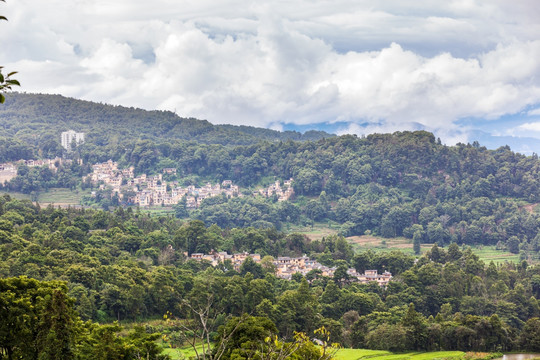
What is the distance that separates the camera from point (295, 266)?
47.8m

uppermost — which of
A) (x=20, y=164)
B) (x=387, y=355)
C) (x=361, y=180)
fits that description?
(x=20, y=164)

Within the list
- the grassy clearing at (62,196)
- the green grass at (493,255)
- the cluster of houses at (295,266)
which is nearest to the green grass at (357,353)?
the cluster of houses at (295,266)

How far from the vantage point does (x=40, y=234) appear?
38.5 meters

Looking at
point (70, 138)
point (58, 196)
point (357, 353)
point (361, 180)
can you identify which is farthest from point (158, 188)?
point (357, 353)

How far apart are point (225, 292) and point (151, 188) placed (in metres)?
58.8

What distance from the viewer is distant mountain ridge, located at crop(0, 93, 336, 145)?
114m

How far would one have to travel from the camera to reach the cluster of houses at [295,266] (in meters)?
43.2

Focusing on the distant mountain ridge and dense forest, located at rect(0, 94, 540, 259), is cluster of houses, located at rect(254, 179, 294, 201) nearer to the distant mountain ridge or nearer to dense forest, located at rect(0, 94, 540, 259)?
dense forest, located at rect(0, 94, 540, 259)

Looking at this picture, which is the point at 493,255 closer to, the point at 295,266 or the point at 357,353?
the point at 295,266

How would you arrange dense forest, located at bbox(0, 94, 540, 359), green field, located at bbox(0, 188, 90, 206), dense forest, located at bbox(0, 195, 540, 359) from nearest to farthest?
dense forest, located at bbox(0, 195, 540, 359) → dense forest, located at bbox(0, 94, 540, 359) → green field, located at bbox(0, 188, 90, 206)

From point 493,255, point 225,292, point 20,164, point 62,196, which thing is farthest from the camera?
point 20,164

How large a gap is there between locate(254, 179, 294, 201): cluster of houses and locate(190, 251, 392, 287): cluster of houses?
36277mm

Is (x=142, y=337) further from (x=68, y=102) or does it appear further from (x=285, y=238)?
(x=68, y=102)

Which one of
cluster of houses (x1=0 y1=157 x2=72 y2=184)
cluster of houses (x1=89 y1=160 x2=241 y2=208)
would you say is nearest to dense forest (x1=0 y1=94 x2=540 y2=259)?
cluster of houses (x1=0 y1=157 x2=72 y2=184)
